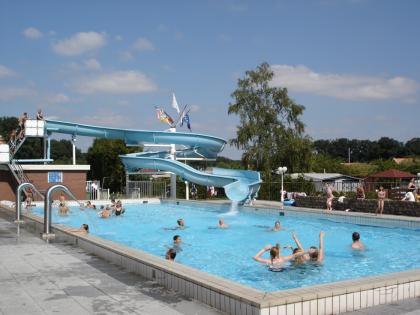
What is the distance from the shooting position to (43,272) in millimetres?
6758

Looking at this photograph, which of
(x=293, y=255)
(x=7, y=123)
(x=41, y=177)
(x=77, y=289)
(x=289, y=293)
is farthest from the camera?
(x=7, y=123)

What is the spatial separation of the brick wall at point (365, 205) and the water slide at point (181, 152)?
2371mm

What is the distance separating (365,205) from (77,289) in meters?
14.6

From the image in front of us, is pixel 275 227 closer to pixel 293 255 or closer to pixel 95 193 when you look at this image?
→ pixel 293 255

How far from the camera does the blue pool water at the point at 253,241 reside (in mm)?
9016

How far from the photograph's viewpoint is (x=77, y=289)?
5746 mm

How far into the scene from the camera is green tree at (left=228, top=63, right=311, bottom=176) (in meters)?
34.4

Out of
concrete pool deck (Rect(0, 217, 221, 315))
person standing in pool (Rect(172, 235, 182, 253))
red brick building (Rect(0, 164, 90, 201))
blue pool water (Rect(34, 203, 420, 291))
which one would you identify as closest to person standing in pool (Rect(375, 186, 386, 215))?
blue pool water (Rect(34, 203, 420, 291))

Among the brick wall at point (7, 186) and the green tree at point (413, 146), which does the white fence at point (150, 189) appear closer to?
the brick wall at point (7, 186)

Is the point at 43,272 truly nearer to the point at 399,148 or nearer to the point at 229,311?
the point at 229,311

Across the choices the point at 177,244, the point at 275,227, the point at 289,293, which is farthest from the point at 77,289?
the point at 275,227

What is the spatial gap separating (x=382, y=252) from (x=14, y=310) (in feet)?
29.5

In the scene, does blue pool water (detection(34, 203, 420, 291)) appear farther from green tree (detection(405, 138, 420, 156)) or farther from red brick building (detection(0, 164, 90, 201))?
green tree (detection(405, 138, 420, 156))

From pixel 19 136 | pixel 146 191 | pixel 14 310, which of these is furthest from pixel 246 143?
pixel 14 310
